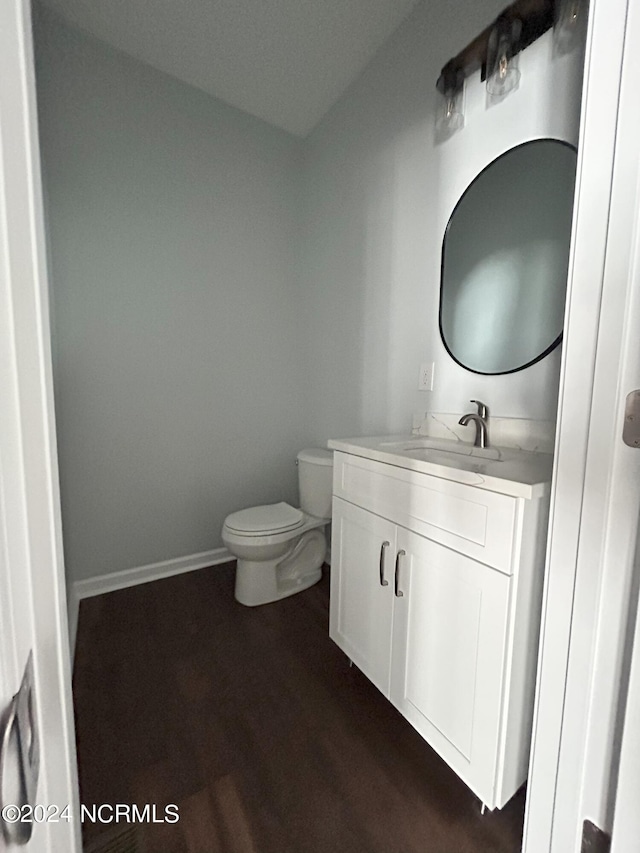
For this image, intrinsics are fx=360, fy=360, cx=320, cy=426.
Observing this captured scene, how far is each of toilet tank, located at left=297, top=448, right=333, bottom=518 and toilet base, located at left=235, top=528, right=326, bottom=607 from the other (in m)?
0.15

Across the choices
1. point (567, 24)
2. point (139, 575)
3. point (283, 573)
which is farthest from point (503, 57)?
point (139, 575)

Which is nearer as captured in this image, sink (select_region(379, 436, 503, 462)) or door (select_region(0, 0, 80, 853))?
door (select_region(0, 0, 80, 853))

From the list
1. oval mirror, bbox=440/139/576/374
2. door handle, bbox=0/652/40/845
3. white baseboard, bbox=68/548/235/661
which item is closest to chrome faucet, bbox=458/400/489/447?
oval mirror, bbox=440/139/576/374

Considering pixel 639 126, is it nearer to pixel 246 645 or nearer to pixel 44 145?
pixel 246 645

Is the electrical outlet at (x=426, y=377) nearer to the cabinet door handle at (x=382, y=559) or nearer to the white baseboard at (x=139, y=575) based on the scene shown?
the cabinet door handle at (x=382, y=559)

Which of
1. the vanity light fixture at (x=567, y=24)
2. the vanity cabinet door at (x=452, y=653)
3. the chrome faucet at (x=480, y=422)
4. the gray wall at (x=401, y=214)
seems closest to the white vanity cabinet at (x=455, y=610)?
the vanity cabinet door at (x=452, y=653)

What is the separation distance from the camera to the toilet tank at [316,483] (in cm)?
195

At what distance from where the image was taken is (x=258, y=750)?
1121mm

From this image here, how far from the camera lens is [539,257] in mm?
1206

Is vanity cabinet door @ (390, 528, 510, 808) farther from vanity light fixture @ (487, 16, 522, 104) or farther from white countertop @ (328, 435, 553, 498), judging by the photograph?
vanity light fixture @ (487, 16, 522, 104)

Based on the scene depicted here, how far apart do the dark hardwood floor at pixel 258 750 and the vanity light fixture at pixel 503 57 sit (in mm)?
2172

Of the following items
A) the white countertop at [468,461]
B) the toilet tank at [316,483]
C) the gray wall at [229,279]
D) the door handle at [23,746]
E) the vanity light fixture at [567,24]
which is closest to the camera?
the door handle at [23,746]

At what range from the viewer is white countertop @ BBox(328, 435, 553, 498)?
832mm

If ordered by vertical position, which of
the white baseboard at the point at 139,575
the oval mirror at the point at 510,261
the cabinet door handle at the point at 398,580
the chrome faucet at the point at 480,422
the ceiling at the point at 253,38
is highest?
the ceiling at the point at 253,38
